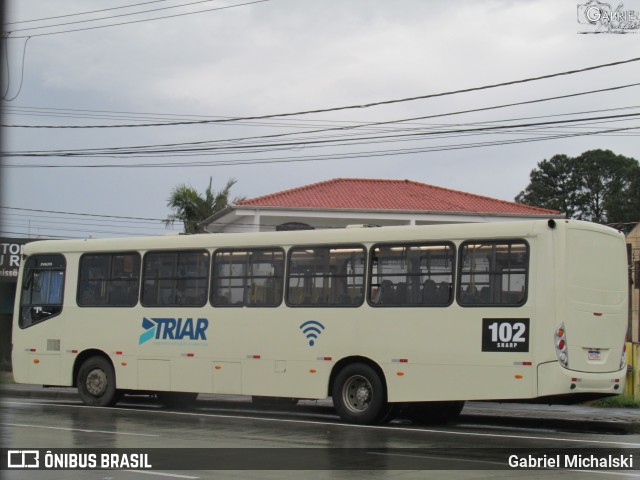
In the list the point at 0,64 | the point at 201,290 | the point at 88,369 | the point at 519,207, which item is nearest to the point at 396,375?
the point at 201,290

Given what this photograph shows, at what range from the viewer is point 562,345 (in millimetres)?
13875

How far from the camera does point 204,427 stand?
49.4ft

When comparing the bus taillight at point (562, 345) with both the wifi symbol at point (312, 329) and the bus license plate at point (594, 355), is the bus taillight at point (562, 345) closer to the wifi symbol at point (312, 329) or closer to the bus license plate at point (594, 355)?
the bus license plate at point (594, 355)

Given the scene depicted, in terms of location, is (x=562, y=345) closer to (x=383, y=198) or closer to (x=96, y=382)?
(x=96, y=382)

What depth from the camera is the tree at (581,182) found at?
76750mm

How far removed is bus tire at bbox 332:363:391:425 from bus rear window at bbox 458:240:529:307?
198 centimetres

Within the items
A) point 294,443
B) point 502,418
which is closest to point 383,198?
point 502,418

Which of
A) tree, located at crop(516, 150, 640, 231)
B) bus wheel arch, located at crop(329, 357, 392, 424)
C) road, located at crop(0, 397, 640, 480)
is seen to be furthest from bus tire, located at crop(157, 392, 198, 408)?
tree, located at crop(516, 150, 640, 231)

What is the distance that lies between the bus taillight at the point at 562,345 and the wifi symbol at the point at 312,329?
411 centimetres

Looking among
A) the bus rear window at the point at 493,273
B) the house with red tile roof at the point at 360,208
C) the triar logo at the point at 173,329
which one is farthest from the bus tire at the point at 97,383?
the house with red tile roof at the point at 360,208

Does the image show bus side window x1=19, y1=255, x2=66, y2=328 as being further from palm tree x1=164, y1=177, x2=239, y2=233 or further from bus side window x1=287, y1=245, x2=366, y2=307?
palm tree x1=164, y1=177, x2=239, y2=233

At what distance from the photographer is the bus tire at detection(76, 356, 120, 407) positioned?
61.6 ft

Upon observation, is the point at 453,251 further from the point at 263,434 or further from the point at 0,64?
the point at 0,64

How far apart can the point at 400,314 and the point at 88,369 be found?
23.0ft
